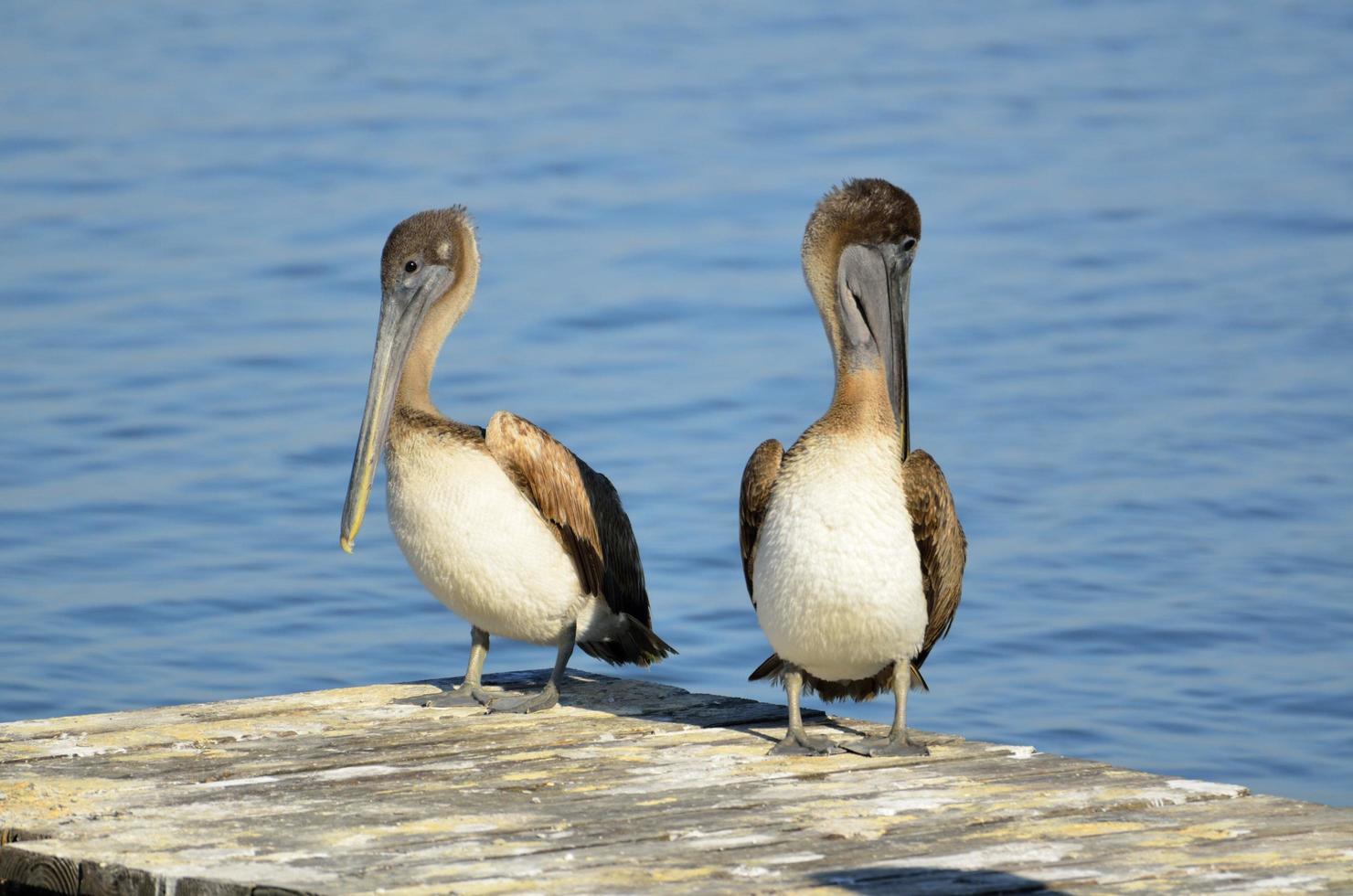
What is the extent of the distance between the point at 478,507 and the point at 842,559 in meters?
1.05

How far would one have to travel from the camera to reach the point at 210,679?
9.40 meters

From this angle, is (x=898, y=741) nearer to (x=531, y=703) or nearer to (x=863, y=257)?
(x=531, y=703)

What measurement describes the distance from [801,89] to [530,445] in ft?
55.0

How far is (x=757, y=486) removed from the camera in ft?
17.9

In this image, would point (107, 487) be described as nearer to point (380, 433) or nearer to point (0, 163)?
point (380, 433)

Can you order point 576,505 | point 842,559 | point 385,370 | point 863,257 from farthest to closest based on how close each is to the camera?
point 385,370 < point 576,505 < point 863,257 < point 842,559

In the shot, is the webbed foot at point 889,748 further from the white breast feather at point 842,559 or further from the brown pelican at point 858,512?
the white breast feather at point 842,559

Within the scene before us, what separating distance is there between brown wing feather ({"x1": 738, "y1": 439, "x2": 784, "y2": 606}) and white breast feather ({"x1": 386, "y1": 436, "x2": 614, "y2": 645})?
24.7 inches

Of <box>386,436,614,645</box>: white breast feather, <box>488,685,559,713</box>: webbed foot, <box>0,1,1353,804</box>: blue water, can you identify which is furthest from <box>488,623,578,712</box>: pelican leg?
<box>0,1,1353,804</box>: blue water

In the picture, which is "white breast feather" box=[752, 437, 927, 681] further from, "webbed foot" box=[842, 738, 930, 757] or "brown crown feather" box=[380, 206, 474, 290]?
"brown crown feather" box=[380, 206, 474, 290]

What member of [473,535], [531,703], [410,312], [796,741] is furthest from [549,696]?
[410,312]

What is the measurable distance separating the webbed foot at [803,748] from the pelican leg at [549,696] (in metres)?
0.70

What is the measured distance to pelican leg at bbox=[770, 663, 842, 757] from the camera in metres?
5.41

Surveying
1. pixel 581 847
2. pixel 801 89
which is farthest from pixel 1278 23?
pixel 581 847
